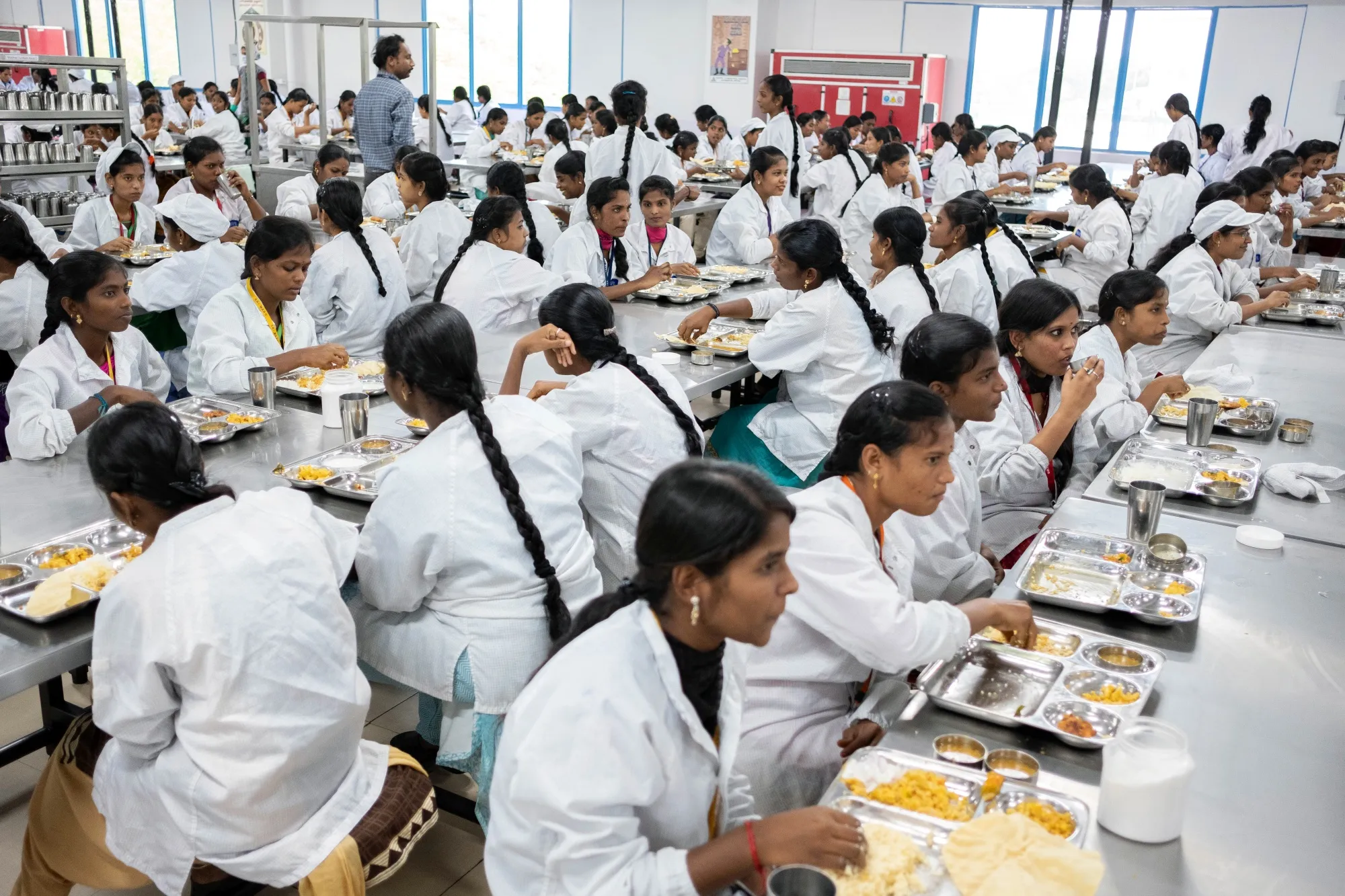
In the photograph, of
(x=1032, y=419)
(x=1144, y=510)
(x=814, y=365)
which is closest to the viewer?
(x=1144, y=510)

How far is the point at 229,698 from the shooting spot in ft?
5.77

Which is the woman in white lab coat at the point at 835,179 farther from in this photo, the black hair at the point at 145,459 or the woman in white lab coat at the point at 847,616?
the black hair at the point at 145,459

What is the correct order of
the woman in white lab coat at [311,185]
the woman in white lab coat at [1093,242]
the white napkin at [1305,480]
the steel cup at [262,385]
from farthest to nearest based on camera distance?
the woman in white lab coat at [311,185] < the woman in white lab coat at [1093,242] < the steel cup at [262,385] < the white napkin at [1305,480]

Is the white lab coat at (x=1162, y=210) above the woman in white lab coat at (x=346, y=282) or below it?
above

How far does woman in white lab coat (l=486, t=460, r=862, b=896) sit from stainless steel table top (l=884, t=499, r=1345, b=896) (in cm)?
42

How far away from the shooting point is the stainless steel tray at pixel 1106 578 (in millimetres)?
2168

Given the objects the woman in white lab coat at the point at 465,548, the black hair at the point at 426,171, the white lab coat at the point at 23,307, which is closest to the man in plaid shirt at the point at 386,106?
the black hair at the point at 426,171

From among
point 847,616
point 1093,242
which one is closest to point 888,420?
point 847,616

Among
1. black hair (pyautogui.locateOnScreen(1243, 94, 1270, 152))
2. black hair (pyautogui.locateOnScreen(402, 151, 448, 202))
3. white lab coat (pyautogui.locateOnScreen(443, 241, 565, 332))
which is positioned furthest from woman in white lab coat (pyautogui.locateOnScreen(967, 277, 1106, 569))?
black hair (pyautogui.locateOnScreen(1243, 94, 1270, 152))

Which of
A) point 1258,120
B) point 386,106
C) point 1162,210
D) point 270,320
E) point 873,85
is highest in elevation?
point 873,85

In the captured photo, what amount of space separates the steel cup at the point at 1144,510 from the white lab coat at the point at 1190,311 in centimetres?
245

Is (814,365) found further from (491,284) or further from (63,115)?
(63,115)

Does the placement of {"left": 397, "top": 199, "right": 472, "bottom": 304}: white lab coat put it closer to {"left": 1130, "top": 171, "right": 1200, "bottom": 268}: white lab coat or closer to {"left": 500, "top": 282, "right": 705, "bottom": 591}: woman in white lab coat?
{"left": 500, "top": 282, "right": 705, "bottom": 591}: woman in white lab coat

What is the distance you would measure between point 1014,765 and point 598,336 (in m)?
1.61
